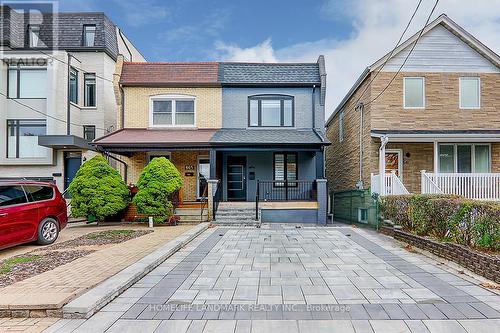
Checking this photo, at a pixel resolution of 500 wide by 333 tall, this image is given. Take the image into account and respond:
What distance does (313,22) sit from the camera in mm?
15586

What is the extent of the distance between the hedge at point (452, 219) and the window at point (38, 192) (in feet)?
32.1

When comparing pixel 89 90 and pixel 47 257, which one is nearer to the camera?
pixel 47 257

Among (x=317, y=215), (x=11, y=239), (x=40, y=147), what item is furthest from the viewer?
(x=40, y=147)

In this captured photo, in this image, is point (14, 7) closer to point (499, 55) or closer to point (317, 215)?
point (317, 215)

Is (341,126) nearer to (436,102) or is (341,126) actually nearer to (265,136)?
(436,102)

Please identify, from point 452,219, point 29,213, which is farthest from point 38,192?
point 452,219

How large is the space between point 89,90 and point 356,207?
15.4 meters

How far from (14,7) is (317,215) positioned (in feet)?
65.2

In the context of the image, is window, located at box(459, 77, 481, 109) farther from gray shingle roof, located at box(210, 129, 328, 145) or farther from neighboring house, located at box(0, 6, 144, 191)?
neighboring house, located at box(0, 6, 144, 191)

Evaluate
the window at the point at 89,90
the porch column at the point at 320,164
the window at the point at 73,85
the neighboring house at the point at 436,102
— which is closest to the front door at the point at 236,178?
the porch column at the point at 320,164

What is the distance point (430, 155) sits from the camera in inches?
591

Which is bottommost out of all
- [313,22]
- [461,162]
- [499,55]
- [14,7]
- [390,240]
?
[390,240]

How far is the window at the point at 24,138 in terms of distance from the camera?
17.4m

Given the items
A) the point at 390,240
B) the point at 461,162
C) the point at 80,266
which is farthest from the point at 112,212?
the point at 461,162
